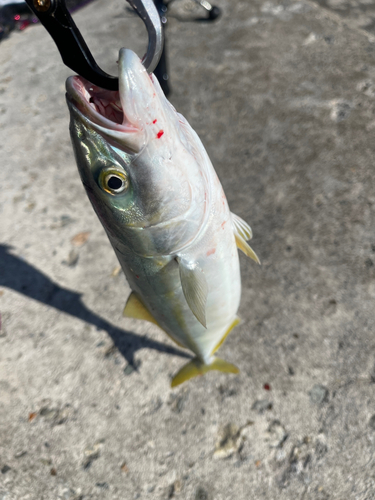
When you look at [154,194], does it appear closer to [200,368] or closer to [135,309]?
[135,309]

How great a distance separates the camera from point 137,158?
3.40ft

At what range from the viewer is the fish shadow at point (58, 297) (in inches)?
88.2

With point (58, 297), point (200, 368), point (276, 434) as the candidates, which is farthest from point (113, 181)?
point (58, 297)

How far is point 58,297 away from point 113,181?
65.9 inches

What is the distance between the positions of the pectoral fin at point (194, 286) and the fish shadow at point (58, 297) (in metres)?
1.02

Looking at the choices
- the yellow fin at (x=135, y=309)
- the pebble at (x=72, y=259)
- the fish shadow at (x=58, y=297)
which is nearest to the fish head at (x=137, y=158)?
the yellow fin at (x=135, y=309)

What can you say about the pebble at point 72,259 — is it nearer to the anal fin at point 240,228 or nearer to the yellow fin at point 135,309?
the yellow fin at point 135,309

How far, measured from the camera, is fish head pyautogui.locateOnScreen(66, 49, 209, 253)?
3.16 ft

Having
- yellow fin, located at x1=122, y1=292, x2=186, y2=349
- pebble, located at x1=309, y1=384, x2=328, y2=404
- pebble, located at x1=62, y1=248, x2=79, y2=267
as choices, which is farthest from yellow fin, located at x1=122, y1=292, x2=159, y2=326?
pebble, located at x1=62, y1=248, x2=79, y2=267

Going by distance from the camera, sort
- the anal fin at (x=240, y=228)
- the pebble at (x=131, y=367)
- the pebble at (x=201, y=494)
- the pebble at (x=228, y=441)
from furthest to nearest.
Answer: the pebble at (x=131, y=367)
the pebble at (x=228, y=441)
the pebble at (x=201, y=494)
the anal fin at (x=240, y=228)

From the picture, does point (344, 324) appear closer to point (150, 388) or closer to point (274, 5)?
point (150, 388)

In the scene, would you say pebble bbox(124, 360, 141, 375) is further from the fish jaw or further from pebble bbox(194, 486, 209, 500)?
the fish jaw

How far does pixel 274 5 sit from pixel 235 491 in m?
5.00

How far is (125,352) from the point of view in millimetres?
2232
